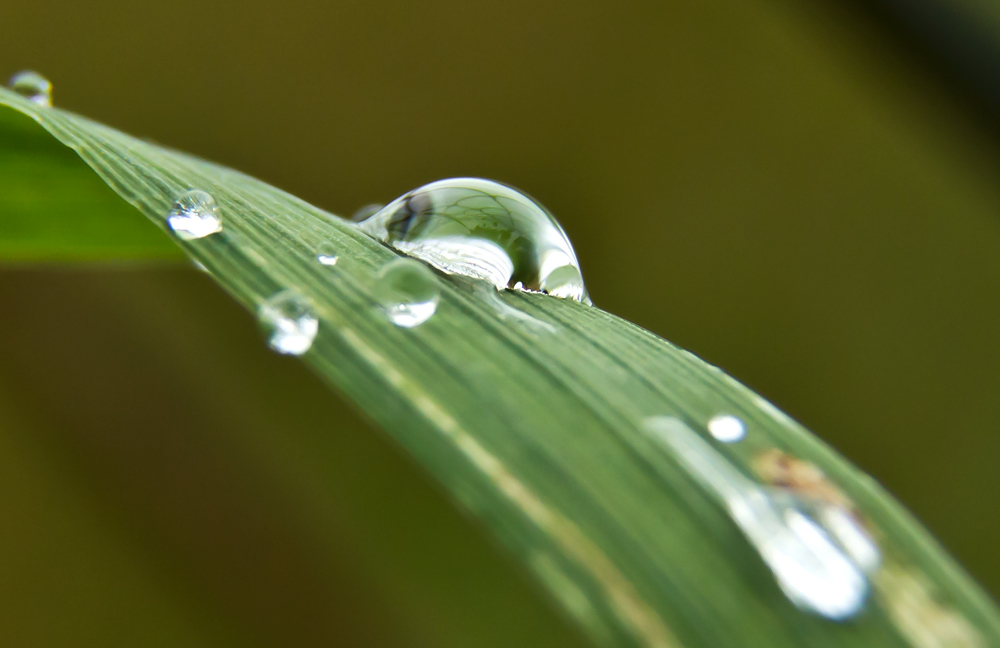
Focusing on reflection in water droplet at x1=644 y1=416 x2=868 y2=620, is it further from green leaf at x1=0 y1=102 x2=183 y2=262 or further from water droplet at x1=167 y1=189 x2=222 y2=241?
green leaf at x1=0 y1=102 x2=183 y2=262

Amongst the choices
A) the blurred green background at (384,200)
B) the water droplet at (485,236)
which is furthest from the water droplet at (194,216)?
the blurred green background at (384,200)

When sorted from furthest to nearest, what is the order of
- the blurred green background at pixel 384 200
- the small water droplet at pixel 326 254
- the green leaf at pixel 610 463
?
the blurred green background at pixel 384 200, the small water droplet at pixel 326 254, the green leaf at pixel 610 463

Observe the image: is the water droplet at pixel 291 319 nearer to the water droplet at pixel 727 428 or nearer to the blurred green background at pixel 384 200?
the water droplet at pixel 727 428

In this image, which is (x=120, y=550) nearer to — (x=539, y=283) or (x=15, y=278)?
(x=15, y=278)

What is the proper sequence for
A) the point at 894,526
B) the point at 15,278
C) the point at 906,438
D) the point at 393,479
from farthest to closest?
the point at 906,438 < the point at 393,479 < the point at 15,278 < the point at 894,526

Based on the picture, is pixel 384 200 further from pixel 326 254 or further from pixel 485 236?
pixel 326 254

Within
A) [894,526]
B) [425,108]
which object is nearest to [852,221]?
[425,108]
